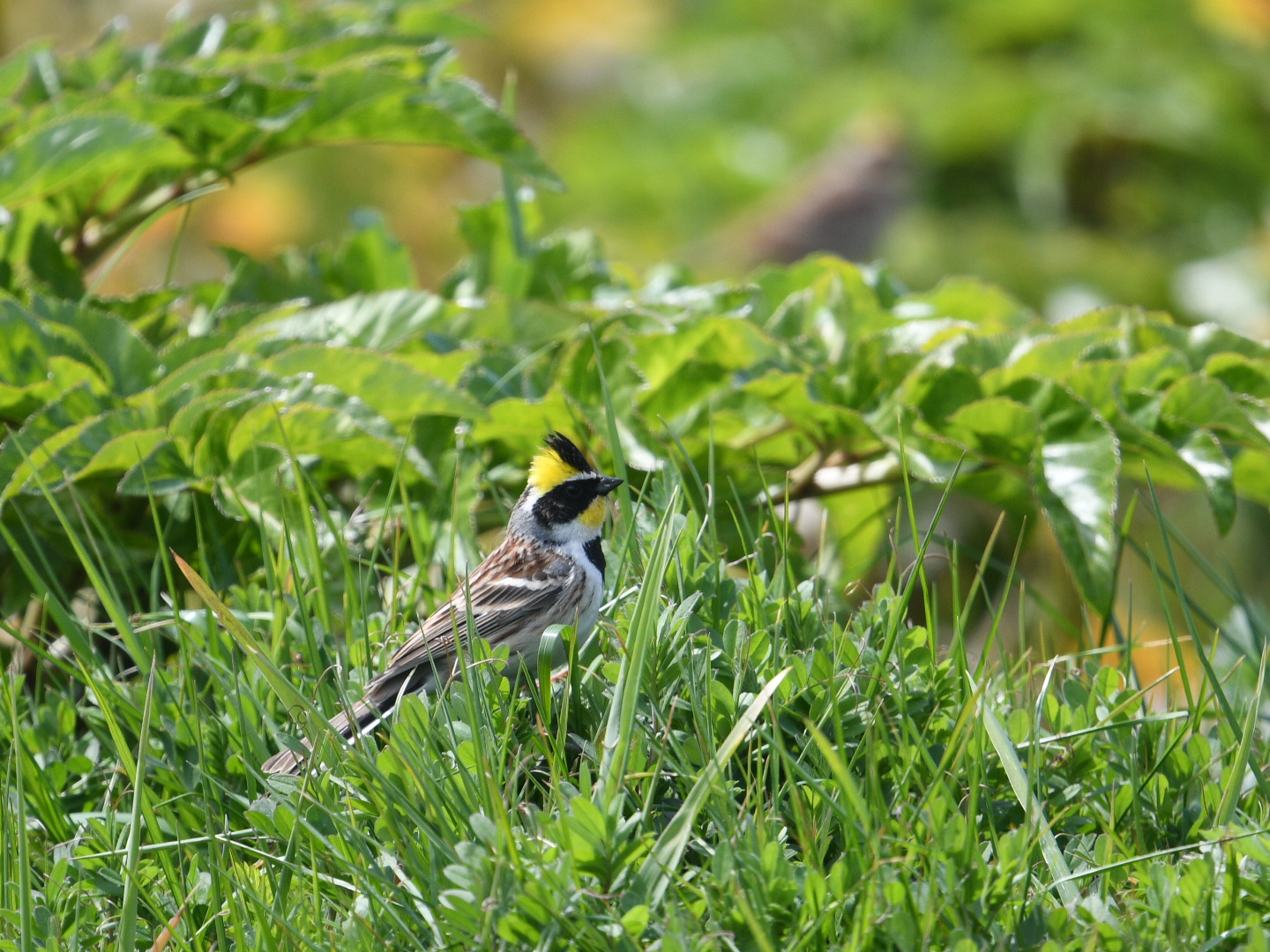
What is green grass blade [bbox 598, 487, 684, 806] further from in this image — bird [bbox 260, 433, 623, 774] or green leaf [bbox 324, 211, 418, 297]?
green leaf [bbox 324, 211, 418, 297]

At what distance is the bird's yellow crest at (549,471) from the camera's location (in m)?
2.48

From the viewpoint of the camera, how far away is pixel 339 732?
72.8 inches


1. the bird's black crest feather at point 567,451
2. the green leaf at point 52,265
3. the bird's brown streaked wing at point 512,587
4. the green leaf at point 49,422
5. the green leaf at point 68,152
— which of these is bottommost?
the bird's brown streaked wing at point 512,587

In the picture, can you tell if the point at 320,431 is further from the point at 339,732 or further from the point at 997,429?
the point at 997,429

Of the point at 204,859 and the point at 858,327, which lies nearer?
the point at 204,859

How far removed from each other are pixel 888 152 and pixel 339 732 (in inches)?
296

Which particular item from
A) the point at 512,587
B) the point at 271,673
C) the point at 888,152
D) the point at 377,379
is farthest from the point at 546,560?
the point at 888,152

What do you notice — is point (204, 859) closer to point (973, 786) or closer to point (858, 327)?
point (973, 786)

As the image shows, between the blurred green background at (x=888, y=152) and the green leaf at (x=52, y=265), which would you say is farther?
the blurred green background at (x=888, y=152)

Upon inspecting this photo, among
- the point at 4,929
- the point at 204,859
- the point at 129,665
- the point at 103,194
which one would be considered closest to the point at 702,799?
the point at 204,859

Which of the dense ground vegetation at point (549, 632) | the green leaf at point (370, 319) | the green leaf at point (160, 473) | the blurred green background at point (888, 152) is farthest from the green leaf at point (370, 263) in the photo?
the blurred green background at point (888, 152)

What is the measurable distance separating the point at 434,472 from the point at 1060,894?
158 cm

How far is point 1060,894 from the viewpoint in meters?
1.58

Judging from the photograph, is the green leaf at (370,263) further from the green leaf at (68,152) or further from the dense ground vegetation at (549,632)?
the green leaf at (68,152)
